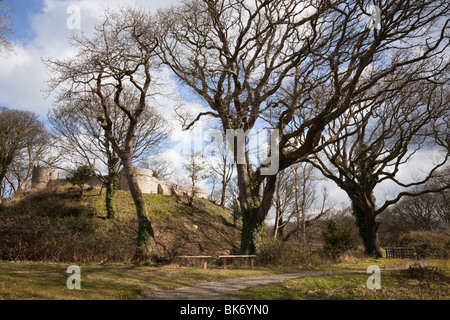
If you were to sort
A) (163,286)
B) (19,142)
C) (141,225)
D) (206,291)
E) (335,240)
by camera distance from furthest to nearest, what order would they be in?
(19,142)
(335,240)
(141,225)
(163,286)
(206,291)

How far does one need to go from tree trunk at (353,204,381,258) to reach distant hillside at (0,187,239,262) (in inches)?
366

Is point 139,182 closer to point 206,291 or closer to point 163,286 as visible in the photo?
point 163,286

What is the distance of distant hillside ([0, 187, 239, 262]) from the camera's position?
13234mm

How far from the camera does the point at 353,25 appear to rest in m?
12.7

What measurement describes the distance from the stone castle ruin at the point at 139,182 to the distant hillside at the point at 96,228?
160cm

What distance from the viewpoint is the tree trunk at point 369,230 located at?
2261 cm

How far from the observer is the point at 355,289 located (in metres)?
9.38

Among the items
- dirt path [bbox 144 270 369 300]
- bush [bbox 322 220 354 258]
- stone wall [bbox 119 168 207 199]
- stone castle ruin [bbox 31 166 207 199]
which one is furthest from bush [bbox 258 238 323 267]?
stone wall [bbox 119 168 207 199]

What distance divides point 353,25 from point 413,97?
355 inches

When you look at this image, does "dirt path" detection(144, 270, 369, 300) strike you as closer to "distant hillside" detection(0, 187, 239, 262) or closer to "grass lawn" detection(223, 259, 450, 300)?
"grass lawn" detection(223, 259, 450, 300)

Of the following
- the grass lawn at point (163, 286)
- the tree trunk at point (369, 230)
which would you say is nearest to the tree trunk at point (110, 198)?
the grass lawn at point (163, 286)

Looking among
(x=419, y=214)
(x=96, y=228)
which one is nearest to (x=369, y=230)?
(x=96, y=228)

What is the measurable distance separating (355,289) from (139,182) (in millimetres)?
23294
